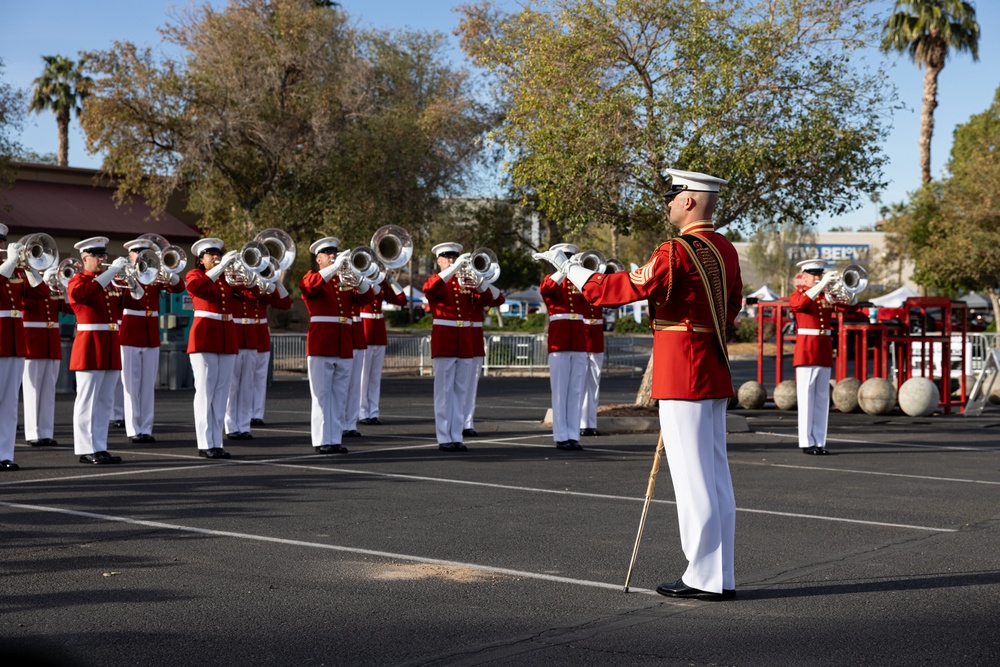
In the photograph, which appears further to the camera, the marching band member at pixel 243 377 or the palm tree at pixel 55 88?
the palm tree at pixel 55 88

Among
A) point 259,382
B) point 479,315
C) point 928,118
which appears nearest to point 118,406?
point 259,382

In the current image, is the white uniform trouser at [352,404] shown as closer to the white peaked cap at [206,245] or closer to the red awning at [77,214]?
the white peaked cap at [206,245]

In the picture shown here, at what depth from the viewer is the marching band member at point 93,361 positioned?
12242 mm

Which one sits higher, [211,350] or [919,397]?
[211,350]

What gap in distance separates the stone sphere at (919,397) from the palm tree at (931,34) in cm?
3120

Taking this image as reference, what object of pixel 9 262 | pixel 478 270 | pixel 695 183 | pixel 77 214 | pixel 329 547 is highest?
pixel 77 214

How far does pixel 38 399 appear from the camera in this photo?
1412 centimetres

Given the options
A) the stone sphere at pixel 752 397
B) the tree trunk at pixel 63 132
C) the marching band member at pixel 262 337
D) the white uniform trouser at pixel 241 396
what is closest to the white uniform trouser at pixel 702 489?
the marching band member at pixel 262 337

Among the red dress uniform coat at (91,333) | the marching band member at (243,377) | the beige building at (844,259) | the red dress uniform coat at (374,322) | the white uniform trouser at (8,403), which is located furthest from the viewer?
the beige building at (844,259)

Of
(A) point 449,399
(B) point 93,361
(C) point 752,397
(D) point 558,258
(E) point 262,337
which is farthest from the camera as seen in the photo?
(C) point 752,397

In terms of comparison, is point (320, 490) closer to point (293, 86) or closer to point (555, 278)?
point (555, 278)

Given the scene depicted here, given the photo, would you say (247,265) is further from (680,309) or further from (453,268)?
(680,309)

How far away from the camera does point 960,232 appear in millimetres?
41906

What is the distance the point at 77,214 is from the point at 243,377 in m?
26.6
